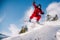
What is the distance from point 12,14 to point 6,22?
122mm

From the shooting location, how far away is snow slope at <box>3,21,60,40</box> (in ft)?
6.71

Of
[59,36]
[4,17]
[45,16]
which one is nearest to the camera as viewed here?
[59,36]

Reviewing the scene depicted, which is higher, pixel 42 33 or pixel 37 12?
pixel 37 12

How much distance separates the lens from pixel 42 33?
6.78 ft

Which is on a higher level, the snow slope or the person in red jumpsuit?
the person in red jumpsuit

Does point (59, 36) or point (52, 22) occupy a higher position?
point (52, 22)

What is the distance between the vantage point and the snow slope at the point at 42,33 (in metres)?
2.04

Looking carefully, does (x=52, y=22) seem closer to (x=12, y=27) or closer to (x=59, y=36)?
(x=59, y=36)

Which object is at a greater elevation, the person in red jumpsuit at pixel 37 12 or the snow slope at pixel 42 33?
the person in red jumpsuit at pixel 37 12

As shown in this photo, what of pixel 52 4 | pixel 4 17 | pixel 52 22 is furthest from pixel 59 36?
pixel 4 17

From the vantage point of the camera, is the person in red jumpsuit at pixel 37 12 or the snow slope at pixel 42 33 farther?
the person in red jumpsuit at pixel 37 12

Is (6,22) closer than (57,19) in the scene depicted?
No

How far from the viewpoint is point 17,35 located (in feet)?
A: 7.07

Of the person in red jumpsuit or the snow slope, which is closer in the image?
the snow slope
